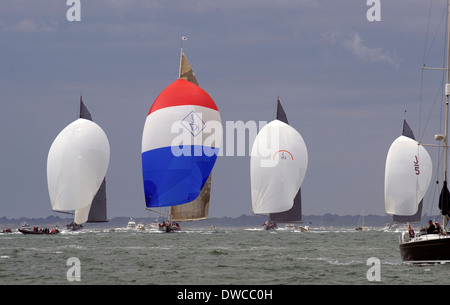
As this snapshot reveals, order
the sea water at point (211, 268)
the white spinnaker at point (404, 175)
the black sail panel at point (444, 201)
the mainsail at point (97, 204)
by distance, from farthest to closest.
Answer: the mainsail at point (97, 204) → the white spinnaker at point (404, 175) → the black sail panel at point (444, 201) → the sea water at point (211, 268)

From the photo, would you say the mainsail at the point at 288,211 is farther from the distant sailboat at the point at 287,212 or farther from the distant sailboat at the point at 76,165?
the distant sailboat at the point at 76,165

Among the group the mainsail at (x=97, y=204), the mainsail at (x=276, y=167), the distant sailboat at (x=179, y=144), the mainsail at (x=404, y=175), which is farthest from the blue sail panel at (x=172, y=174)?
the mainsail at (x=404, y=175)

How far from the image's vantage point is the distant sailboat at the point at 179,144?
61.9 meters

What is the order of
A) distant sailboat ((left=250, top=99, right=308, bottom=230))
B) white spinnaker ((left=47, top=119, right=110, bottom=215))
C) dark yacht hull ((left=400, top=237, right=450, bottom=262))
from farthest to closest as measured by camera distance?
distant sailboat ((left=250, top=99, right=308, bottom=230))
white spinnaker ((left=47, top=119, right=110, bottom=215))
dark yacht hull ((left=400, top=237, right=450, bottom=262))

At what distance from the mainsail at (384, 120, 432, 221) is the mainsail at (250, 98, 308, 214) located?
1054 centimetres

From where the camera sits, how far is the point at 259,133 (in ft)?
279

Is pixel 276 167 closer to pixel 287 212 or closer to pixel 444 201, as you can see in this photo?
pixel 287 212

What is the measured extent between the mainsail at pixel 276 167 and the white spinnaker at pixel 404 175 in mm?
10558

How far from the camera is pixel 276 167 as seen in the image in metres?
83.2

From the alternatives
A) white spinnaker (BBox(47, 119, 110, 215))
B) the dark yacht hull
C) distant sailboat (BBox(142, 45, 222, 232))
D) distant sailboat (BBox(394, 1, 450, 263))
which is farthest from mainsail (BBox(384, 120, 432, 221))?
the dark yacht hull

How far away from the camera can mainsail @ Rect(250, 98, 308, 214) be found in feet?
273

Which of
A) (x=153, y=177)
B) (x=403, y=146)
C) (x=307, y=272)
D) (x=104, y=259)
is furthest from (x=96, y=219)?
(x=307, y=272)

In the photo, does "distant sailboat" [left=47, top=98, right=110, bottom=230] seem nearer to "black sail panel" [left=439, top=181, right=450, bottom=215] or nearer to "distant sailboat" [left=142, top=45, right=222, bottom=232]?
"distant sailboat" [left=142, top=45, right=222, bottom=232]

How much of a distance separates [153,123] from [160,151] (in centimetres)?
263
